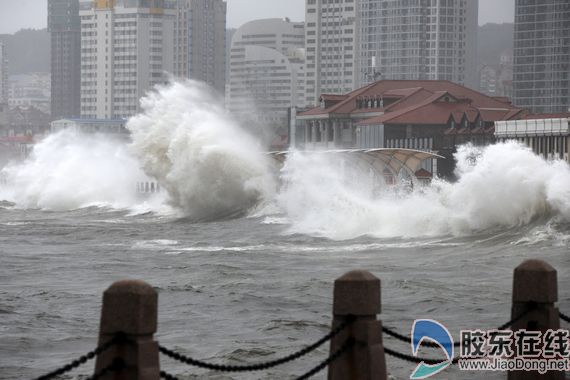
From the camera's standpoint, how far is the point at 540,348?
11.8 meters

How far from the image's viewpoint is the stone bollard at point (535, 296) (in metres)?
11.5

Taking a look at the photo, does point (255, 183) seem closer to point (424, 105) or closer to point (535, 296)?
point (424, 105)

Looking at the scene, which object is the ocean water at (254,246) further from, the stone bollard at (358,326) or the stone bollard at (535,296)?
the stone bollard at (358,326)

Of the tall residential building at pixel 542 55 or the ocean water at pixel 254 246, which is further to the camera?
the tall residential building at pixel 542 55

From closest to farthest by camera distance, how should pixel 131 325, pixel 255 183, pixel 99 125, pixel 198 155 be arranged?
pixel 131 325 < pixel 255 183 < pixel 198 155 < pixel 99 125

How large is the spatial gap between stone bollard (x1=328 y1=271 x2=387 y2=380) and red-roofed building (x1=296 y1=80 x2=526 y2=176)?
70405 mm

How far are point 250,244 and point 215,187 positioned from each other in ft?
75.0

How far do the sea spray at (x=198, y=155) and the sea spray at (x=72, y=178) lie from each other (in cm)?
1043

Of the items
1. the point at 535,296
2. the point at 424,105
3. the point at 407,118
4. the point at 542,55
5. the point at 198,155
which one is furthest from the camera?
the point at 542,55

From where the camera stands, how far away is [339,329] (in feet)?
34.7

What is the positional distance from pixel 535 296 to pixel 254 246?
29900mm

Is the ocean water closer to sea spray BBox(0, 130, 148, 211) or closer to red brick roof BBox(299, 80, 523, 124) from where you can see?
sea spray BBox(0, 130, 148, 211)

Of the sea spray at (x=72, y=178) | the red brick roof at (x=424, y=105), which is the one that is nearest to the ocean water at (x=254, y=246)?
the sea spray at (x=72, y=178)

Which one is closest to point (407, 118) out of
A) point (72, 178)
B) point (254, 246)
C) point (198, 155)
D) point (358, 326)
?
point (72, 178)
